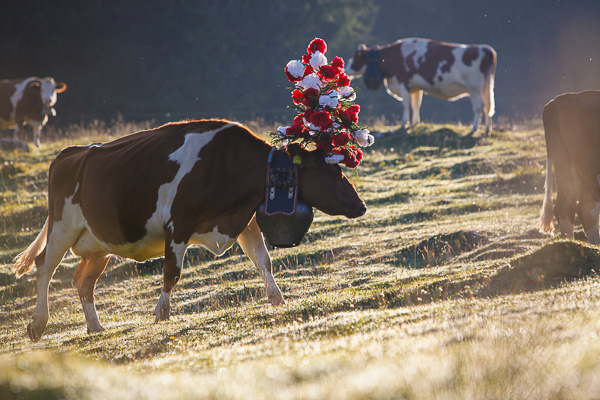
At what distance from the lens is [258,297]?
9523 mm

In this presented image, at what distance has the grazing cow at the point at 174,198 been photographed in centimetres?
781

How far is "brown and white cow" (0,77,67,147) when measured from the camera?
93.3ft

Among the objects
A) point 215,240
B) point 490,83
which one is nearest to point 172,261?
point 215,240

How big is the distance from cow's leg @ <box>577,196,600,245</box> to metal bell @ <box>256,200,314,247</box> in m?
4.54

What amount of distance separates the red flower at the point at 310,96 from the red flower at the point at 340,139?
453mm

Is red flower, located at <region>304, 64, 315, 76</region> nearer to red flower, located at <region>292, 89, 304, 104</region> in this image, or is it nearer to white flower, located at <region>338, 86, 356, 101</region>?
red flower, located at <region>292, 89, 304, 104</region>

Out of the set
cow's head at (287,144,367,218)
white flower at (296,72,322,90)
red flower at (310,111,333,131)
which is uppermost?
white flower at (296,72,322,90)

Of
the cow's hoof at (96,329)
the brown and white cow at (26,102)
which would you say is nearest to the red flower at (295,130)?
the cow's hoof at (96,329)

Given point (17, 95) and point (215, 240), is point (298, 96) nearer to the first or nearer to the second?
point (215, 240)

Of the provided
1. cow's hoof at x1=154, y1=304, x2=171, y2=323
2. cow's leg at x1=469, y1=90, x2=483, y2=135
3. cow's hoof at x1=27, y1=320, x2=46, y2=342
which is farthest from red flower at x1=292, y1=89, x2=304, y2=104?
cow's leg at x1=469, y1=90, x2=483, y2=135

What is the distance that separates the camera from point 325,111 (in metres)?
7.86

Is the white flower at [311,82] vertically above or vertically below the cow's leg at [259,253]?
above

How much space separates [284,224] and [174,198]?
118cm

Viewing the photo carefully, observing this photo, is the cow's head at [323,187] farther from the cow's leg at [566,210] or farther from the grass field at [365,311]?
the cow's leg at [566,210]
